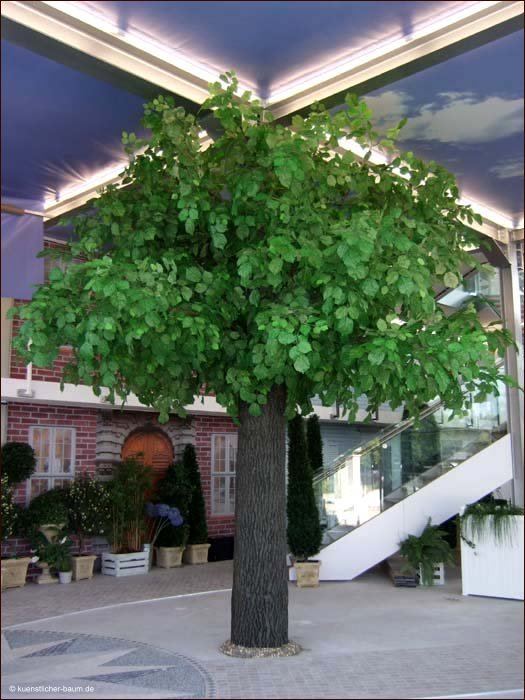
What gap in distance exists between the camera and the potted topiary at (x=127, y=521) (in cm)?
1130

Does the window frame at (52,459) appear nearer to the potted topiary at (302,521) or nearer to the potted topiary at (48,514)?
the potted topiary at (48,514)

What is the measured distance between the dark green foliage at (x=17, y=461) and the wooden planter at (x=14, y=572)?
1.04 meters

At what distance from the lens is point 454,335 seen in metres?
5.28

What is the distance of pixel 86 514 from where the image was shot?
10883mm

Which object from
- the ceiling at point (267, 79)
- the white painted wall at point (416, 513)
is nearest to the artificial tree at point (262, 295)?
the ceiling at point (267, 79)

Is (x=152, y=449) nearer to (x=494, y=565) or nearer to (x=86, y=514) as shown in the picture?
(x=86, y=514)

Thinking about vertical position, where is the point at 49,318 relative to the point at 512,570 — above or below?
above

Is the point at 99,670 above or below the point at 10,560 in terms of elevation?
below

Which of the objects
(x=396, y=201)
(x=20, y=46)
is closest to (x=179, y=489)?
(x=396, y=201)

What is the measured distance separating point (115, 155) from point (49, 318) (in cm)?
267

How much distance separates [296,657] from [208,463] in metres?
8.27

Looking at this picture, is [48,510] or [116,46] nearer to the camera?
[116,46]

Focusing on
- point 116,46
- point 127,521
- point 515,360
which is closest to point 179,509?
point 127,521

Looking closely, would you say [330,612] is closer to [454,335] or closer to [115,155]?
[454,335]
